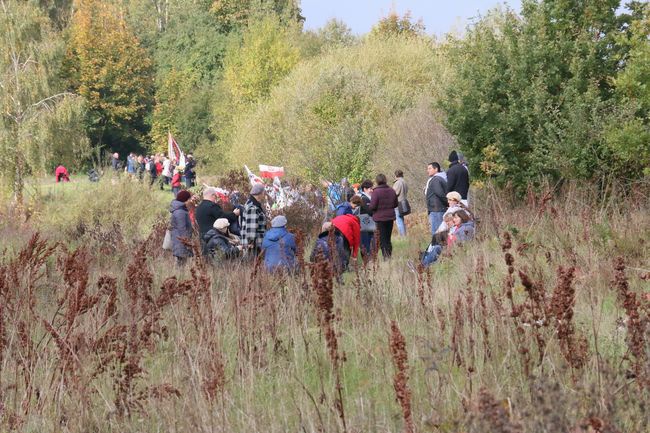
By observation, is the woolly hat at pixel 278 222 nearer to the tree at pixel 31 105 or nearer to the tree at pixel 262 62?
the tree at pixel 31 105

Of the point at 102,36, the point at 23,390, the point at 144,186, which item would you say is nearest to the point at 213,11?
the point at 102,36

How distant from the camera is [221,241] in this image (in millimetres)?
12883

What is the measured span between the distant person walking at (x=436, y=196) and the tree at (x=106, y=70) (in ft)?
170

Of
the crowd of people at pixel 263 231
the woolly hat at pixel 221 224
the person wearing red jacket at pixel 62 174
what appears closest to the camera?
the crowd of people at pixel 263 231

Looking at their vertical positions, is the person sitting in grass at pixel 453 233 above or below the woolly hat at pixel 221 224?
below

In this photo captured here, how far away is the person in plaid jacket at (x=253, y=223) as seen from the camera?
42.4 ft

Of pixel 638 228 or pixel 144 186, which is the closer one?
pixel 638 228

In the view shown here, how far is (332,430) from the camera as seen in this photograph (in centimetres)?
464

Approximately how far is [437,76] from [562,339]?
27.3 m

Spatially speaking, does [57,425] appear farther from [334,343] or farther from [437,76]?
[437,76]

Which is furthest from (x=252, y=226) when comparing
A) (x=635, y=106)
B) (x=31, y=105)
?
(x=31, y=105)

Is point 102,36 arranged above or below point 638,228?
above

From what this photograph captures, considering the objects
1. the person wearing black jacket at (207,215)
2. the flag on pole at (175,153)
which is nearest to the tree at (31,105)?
the flag on pole at (175,153)

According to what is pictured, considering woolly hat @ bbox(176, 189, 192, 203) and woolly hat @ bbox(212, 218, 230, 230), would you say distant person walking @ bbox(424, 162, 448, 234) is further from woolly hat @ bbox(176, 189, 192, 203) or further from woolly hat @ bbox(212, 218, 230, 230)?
woolly hat @ bbox(212, 218, 230, 230)
